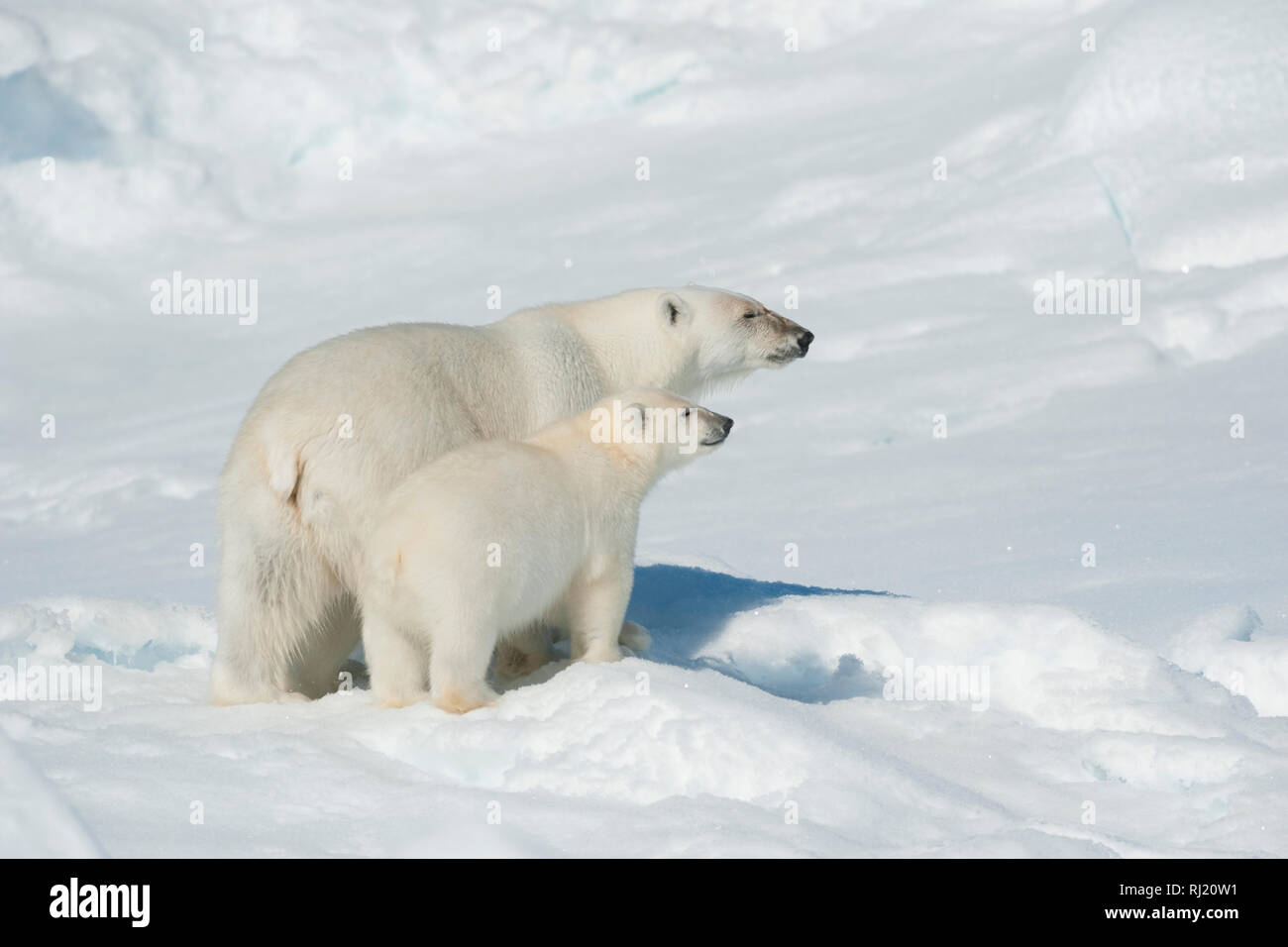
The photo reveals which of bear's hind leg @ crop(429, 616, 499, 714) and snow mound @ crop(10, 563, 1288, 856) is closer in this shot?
snow mound @ crop(10, 563, 1288, 856)

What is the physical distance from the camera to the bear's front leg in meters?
3.77

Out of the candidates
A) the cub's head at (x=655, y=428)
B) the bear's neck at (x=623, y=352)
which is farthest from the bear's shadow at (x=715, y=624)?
the bear's neck at (x=623, y=352)

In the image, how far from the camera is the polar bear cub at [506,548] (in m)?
3.32

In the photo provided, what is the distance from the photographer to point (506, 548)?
338cm

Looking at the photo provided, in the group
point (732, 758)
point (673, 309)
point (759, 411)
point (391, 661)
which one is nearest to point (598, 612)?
point (391, 661)

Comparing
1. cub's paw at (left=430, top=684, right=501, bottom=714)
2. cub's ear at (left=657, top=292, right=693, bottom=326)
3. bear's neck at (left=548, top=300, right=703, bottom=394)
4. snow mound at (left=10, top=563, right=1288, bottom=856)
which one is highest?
cub's ear at (left=657, top=292, right=693, bottom=326)

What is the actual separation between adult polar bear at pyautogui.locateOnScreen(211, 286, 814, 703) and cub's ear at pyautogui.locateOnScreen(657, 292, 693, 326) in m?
0.64

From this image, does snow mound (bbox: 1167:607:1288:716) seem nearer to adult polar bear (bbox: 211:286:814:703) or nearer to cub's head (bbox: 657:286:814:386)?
cub's head (bbox: 657:286:814:386)

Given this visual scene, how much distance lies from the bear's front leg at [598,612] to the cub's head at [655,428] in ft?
1.13

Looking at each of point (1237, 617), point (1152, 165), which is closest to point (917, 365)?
point (1152, 165)

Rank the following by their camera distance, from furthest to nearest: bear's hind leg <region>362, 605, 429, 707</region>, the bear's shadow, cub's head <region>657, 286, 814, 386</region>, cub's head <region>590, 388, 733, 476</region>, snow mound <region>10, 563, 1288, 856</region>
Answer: cub's head <region>657, 286, 814, 386</region> < the bear's shadow < cub's head <region>590, 388, 733, 476</region> < bear's hind leg <region>362, 605, 429, 707</region> < snow mound <region>10, 563, 1288, 856</region>

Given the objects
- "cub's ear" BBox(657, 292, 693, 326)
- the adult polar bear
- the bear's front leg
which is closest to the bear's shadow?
the bear's front leg

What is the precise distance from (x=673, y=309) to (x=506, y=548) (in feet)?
5.44

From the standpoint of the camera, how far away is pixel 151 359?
14.3 m
